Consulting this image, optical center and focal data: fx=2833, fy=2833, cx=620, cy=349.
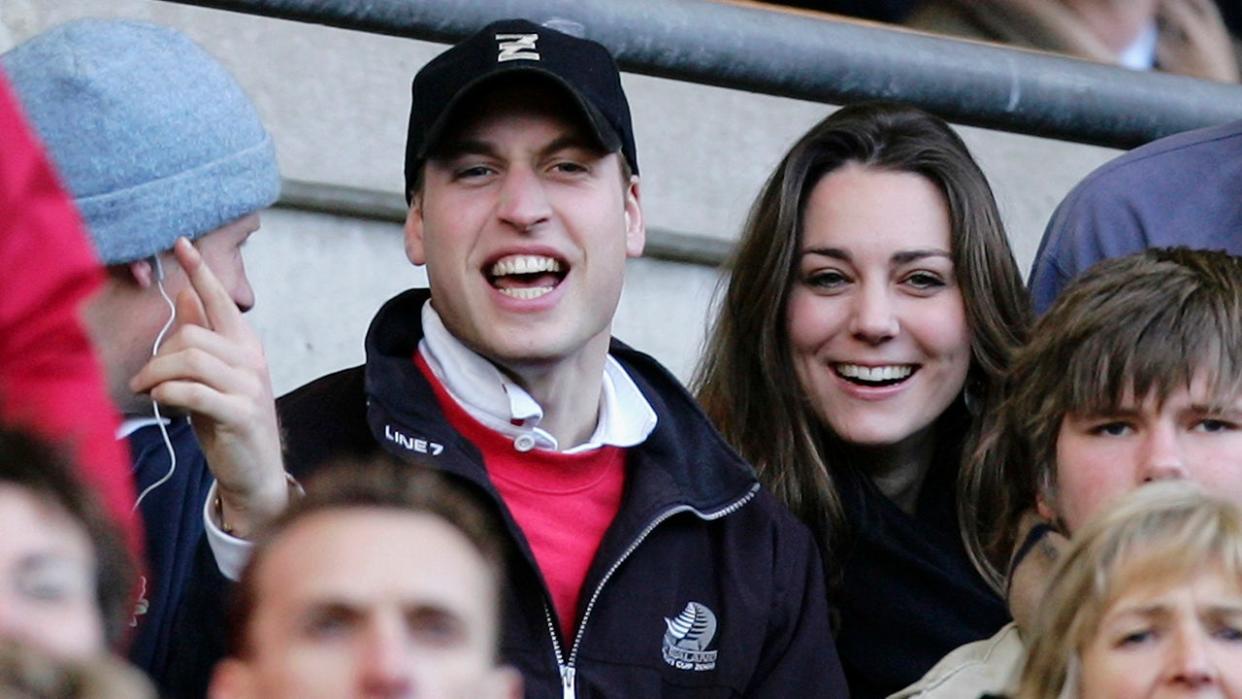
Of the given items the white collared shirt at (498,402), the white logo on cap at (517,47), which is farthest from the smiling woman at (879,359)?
the white logo on cap at (517,47)

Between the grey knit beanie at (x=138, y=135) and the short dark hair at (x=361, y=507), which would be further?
the grey knit beanie at (x=138, y=135)

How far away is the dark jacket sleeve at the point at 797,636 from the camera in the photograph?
389 centimetres

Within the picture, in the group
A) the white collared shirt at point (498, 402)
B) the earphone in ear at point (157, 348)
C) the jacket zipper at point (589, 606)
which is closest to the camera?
the earphone in ear at point (157, 348)

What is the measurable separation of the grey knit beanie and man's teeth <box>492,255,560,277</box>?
334 mm

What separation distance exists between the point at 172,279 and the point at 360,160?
1.72 meters

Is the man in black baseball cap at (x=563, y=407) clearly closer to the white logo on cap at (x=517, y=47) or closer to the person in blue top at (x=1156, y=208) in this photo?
the white logo on cap at (x=517, y=47)

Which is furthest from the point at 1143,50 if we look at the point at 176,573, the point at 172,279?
the point at 176,573

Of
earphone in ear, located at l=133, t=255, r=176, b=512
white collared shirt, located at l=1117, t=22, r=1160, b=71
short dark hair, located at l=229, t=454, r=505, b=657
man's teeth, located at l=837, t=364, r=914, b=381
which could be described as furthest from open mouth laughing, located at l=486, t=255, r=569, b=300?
white collared shirt, located at l=1117, t=22, r=1160, b=71

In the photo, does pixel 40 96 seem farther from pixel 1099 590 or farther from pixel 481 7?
pixel 1099 590

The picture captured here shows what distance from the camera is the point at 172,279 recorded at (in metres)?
3.70

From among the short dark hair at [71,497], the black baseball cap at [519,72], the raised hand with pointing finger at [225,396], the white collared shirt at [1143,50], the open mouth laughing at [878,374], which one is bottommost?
the short dark hair at [71,497]

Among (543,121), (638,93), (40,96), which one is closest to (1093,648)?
(543,121)

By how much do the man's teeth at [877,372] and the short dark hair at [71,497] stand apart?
1978 millimetres

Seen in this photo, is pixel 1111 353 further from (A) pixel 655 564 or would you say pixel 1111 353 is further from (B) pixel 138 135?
(B) pixel 138 135
